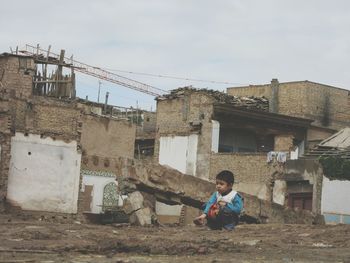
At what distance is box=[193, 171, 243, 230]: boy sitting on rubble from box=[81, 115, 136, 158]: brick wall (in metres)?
29.2

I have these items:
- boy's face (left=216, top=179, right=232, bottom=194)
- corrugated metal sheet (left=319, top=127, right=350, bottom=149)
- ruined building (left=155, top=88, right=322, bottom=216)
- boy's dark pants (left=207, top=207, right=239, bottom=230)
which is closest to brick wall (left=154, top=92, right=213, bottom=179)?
ruined building (left=155, top=88, right=322, bottom=216)

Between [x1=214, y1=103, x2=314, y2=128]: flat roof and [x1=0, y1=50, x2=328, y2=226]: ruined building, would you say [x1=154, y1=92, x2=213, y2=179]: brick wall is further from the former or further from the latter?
[x1=214, y1=103, x2=314, y2=128]: flat roof

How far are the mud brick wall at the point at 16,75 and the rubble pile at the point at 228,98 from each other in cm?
807

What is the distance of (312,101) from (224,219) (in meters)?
36.2

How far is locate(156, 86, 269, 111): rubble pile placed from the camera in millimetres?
40781

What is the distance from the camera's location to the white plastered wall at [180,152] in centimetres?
4050

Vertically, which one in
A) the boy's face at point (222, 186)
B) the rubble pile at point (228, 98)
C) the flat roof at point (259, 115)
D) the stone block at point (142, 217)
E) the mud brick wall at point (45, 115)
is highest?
the rubble pile at point (228, 98)

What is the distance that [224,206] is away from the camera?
10609 millimetres

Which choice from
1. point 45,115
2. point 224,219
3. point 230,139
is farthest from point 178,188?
point 45,115

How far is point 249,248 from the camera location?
1055 centimetres

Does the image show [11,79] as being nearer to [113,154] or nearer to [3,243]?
[113,154]

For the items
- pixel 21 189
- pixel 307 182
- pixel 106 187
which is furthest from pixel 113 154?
pixel 307 182

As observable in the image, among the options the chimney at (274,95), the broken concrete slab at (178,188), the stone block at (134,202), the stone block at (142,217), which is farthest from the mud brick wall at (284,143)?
the stone block at (134,202)

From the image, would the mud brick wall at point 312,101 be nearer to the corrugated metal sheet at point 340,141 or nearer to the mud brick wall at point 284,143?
the mud brick wall at point 284,143
